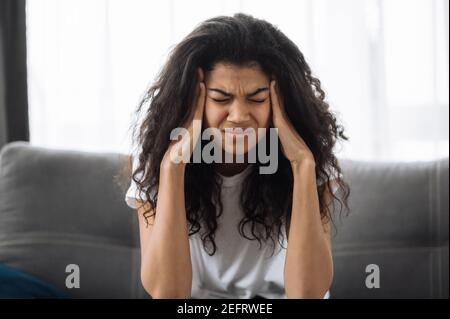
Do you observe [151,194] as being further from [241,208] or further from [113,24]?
[113,24]

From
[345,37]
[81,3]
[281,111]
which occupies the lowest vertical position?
[281,111]

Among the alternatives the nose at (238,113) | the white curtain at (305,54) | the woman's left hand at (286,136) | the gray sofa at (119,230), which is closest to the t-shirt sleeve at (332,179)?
the woman's left hand at (286,136)

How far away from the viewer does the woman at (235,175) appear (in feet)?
3.76

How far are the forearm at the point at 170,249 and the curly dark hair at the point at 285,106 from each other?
10cm

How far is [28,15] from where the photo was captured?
6.59 ft

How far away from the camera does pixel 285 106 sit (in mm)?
1215

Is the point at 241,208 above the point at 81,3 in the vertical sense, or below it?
A: below

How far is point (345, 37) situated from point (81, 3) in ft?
3.02

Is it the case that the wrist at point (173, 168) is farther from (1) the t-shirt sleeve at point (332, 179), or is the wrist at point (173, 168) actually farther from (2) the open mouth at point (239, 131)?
(1) the t-shirt sleeve at point (332, 179)

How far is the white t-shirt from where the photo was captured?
1333 millimetres

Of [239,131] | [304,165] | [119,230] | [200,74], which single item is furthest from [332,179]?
[119,230]

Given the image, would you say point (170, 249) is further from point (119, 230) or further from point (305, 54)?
point (305, 54)

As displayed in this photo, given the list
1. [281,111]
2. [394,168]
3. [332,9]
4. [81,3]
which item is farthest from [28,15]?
[394,168]

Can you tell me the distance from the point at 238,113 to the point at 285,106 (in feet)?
0.44
